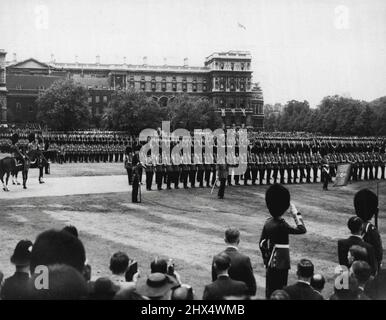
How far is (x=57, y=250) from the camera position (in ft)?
15.7

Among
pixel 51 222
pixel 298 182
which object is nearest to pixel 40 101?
pixel 298 182

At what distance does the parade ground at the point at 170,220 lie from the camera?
10125 mm

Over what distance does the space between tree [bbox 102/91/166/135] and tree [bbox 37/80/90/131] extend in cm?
483

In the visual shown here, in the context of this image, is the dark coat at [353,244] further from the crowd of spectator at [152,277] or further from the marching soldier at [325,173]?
the marching soldier at [325,173]

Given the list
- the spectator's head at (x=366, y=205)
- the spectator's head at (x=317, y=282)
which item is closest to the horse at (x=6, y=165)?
the spectator's head at (x=366, y=205)

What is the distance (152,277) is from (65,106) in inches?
3134

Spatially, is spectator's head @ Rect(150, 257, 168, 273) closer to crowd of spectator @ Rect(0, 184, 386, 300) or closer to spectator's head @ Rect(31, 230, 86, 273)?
crowd of spectator @ Rect(0, 184, 386, 300)

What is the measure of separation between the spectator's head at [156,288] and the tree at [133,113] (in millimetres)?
74643

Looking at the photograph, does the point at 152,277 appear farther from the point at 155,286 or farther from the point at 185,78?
the point at 185,78

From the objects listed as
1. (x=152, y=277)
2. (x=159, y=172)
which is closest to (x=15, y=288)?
(x=152, y=277)

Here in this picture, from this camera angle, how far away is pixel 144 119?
265 ft

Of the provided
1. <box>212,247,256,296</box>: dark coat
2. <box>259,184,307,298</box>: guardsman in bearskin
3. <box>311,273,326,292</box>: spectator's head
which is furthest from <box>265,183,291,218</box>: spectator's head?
<box>311,273,326,292</box>: spectator's head

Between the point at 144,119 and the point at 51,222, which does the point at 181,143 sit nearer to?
the point at 51,222

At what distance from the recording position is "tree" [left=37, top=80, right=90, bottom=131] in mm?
82688
